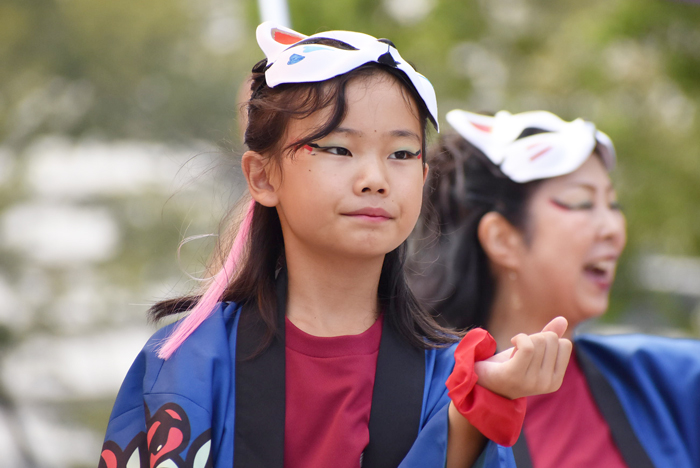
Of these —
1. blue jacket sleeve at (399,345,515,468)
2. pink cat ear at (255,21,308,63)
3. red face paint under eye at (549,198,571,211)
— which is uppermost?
pink cat ear at (255,21,308,63)

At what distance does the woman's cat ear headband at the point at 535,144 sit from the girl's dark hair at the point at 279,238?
774mm

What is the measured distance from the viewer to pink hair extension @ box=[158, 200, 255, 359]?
130cm

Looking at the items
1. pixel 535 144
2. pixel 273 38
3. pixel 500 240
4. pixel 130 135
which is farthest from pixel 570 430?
pixel 130 135

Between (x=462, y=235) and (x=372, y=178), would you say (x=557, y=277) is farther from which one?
(x=372, y=178)

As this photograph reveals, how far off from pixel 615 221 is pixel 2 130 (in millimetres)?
4637

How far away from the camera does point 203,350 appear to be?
129cm

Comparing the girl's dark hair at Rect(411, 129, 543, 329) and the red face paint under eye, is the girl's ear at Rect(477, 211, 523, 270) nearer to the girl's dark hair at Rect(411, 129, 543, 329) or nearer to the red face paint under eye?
the girl's dark hair at Rect(411, 129, 543, 329)

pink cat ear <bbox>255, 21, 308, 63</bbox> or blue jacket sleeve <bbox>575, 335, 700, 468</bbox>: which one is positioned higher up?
pink cat ear <bbox>255, 21, 308, 63</bbox>

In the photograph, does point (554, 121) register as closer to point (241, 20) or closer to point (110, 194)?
point (110, 194)

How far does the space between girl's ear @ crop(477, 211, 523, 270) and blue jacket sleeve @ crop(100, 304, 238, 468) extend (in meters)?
1.11

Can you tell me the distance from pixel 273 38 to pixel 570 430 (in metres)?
1.33

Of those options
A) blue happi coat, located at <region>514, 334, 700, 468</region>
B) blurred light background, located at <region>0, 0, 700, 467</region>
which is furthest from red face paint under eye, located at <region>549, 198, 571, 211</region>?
blurred light background, located at <region>0, 0, 700, 467</region>

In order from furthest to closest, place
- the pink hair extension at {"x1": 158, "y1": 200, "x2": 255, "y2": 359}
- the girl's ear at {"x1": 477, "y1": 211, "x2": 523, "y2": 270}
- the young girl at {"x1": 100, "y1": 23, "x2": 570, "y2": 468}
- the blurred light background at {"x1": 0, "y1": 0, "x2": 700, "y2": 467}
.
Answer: the blurred light background at {"x1": 0, "y1": 0, "x2": 700, "y2": 467}, the girl's ear at {"x1": 477, "y1": 211, "x2": 523, "y2": 270}, the pink hair extension at {"x1": 158, "y1": 200, "x2": 255, "y2": 359}, the young girl at {"x1": 100, "y1": 23, "x2": 570, "y2": 468}

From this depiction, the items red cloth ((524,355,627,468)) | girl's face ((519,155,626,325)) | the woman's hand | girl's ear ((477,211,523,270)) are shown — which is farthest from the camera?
girl's ear ((477,211,523,270))
